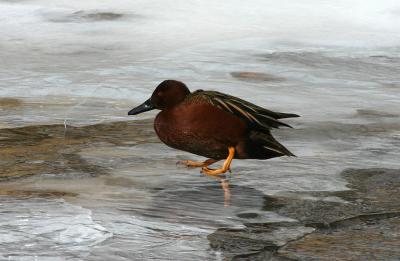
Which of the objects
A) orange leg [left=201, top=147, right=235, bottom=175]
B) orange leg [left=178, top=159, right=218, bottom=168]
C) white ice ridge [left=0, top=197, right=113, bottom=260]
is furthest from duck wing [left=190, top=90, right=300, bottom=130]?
white ice ridge [left=0, top=197, right=113, bottom=260]

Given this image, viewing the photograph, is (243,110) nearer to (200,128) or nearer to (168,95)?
(200,128)

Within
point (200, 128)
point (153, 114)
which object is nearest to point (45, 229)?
point (200, 128)

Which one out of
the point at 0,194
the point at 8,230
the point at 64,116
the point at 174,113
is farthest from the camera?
the point at 64,116

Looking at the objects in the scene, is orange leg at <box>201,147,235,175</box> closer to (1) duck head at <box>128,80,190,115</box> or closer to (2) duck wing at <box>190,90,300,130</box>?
(2) duck wing at <box>190,90,300,130</box>

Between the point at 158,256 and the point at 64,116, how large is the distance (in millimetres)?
3941

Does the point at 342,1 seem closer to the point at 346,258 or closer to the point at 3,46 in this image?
the point at 3,46

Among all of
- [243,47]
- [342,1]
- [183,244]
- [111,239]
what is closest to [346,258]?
[183,244]

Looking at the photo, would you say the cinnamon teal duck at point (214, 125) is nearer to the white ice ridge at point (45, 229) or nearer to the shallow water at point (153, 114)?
the shallow water at point (153, 114)

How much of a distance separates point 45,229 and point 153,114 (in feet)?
13.0

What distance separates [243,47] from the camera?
1239 cm

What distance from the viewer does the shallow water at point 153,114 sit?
505 cm

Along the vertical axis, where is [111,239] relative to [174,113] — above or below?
below

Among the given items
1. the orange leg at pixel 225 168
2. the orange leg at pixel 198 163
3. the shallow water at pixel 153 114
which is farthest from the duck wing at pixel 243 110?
the orange leg at pixel 198 163

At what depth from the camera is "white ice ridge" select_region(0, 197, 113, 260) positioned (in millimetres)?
4566
